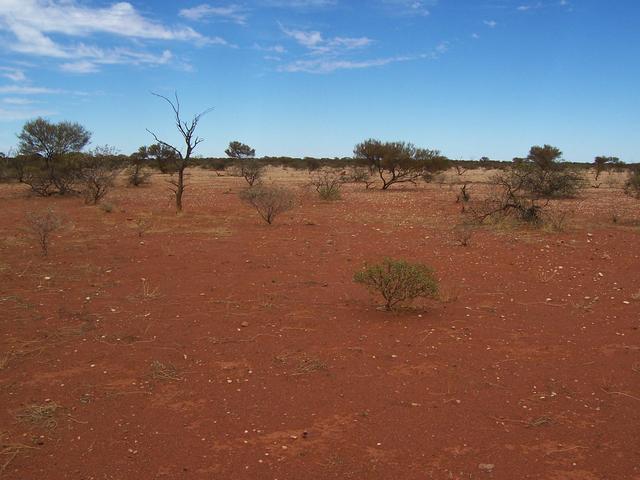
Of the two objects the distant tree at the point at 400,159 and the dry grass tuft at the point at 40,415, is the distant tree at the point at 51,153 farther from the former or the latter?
the dry grass tuft at the point at 40,415

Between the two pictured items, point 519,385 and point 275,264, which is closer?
point 519,385

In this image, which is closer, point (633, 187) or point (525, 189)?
point (525, 189)

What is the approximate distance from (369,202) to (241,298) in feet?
49.0

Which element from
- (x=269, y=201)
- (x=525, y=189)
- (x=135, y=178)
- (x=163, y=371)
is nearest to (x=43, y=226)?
(x=269, y=201)

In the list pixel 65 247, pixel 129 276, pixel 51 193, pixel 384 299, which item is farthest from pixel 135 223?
pixel 51 193

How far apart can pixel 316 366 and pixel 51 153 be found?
29321 mm

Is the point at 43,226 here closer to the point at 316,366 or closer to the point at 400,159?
the point at 316,366

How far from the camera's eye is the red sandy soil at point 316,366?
162 inches

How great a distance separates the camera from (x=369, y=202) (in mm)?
22547

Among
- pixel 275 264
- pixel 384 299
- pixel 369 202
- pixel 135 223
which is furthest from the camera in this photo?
pixel 369 202

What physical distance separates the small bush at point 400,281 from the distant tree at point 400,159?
76.1 ft

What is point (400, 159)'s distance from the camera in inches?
1216

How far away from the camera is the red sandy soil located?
4.11m

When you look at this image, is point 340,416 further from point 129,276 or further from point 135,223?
point 135,223
